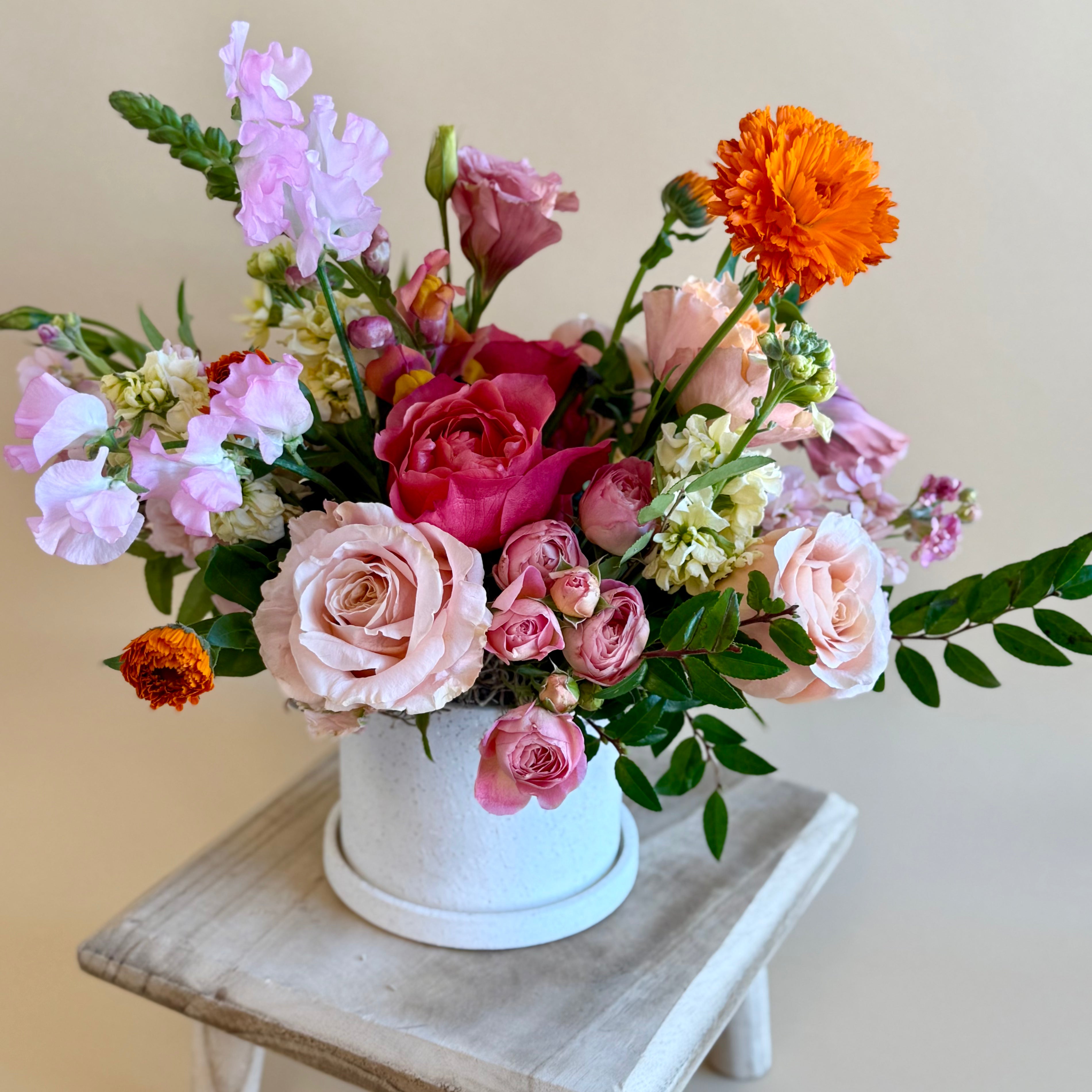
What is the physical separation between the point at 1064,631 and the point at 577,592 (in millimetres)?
303

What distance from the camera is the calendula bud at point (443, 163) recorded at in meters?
0.63

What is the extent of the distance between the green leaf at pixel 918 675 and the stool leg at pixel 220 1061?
0.52m

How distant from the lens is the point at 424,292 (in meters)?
0.61

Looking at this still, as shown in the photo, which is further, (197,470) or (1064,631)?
(1064,631)

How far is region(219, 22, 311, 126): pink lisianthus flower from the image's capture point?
20.4 inches

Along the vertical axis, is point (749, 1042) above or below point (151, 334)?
below

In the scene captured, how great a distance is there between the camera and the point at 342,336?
0.60 m

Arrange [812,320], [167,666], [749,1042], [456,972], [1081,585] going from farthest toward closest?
1. [812,320]
2. [749,1042]
3. [456,972]
4. [1081,585]
5. [167,666]

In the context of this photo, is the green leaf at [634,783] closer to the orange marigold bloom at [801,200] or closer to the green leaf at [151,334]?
the orange marigold bloom at [801,200]

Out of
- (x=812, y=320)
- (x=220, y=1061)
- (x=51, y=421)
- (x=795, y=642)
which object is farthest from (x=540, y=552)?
(x=812, y=320)

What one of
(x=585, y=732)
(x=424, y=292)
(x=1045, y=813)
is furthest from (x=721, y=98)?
(x=1045, y=813)

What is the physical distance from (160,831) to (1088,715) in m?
1.00

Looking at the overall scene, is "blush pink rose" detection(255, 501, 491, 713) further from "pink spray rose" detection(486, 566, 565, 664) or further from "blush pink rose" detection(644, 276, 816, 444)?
"blush pink rose" detection(644, 276, 816, 444)

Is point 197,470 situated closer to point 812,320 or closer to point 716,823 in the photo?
point 716,823
